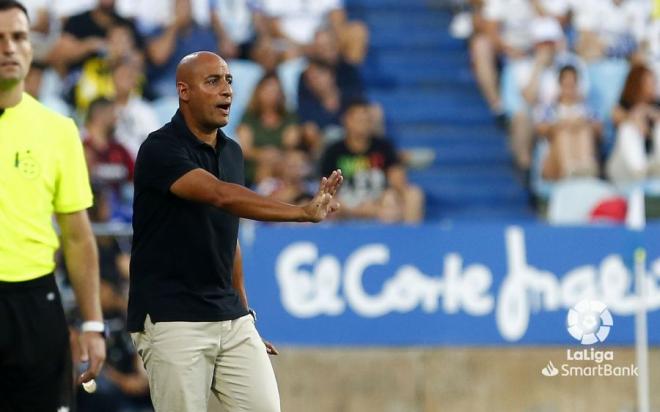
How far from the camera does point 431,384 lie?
946cm

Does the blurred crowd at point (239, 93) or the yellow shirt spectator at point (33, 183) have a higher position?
the blurred crowd at point (239, 93)

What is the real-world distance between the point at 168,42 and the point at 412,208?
9.07 feet

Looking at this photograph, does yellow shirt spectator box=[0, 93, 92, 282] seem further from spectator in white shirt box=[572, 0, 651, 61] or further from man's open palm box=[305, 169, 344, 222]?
spectator in white shirt box=[572, 0, 651, 61]

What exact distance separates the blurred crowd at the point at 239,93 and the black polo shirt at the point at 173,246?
541 centimetres

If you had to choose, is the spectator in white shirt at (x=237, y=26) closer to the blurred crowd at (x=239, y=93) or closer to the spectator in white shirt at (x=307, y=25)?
the blurred crowd at (x=239, y=93)

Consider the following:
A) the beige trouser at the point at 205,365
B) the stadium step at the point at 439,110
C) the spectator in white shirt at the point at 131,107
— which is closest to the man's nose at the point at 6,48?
the beige trouser at the point at 205,365

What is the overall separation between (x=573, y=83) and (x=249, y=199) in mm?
8625

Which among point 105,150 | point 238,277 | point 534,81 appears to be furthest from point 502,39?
point 238,277

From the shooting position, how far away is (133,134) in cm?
1166

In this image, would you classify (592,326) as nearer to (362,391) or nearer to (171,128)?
(362,391)

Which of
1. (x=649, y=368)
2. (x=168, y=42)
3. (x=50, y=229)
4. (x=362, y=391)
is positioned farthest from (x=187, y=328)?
(x=168, y=42)

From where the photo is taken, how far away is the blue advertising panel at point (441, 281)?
960cm

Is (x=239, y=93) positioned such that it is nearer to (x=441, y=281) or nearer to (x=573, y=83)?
(x=573, y=83)

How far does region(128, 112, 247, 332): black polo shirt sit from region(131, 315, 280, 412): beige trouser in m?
0.06
